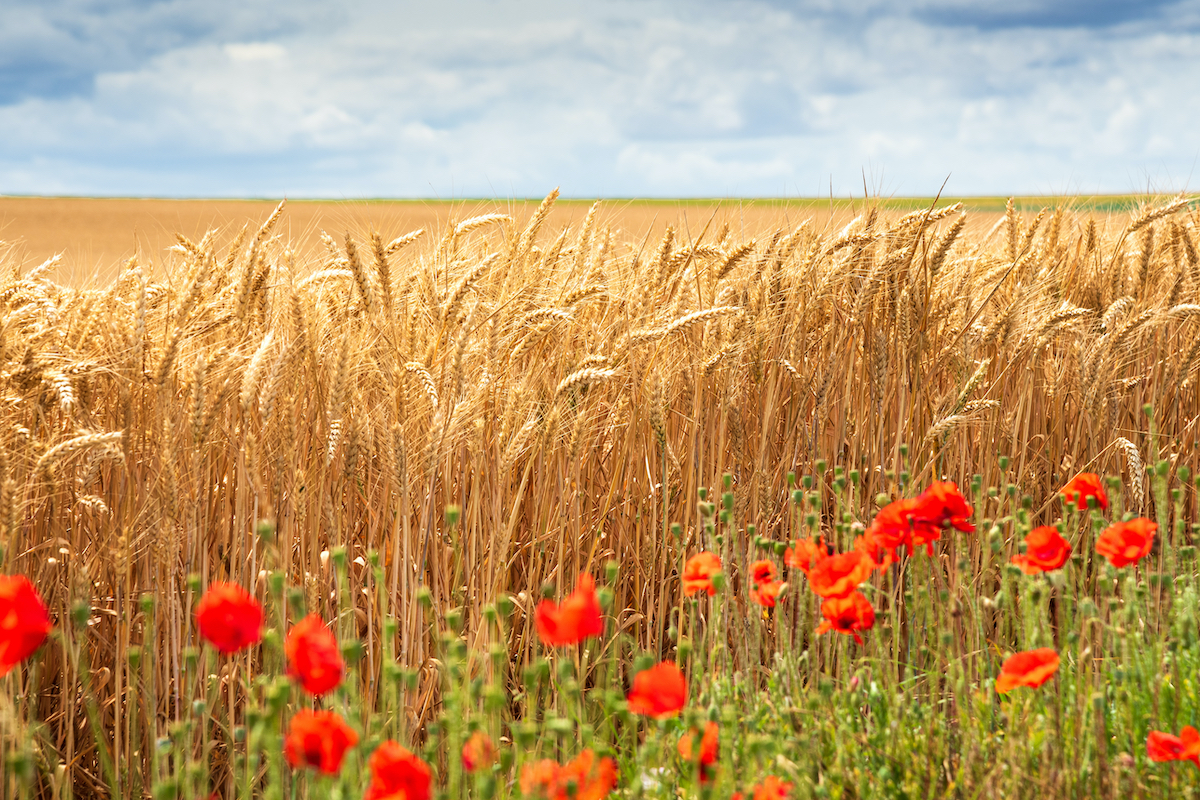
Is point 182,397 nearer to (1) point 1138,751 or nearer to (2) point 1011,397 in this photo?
(1) point 1138,751

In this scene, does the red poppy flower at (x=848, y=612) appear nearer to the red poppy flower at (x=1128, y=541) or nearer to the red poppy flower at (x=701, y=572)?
the red poppy flower at (x=701, y=572)

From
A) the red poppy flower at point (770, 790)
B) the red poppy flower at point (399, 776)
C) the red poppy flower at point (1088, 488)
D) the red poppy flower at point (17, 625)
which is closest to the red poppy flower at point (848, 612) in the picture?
the red poppy flower at point (770, 790)

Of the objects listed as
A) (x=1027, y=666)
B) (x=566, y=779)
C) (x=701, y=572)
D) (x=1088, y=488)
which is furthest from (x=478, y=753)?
(x=1088, y=488)

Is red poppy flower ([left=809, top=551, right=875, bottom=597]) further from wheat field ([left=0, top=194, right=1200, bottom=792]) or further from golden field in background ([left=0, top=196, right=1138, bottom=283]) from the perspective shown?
golden field in background ([left=0, top=196, right=1138, bottom=283])

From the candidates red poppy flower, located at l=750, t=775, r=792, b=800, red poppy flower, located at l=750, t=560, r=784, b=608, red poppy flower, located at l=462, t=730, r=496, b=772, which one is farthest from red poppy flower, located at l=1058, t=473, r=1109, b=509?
red poppy flower, located at l=462, t=730, r=496, b=772

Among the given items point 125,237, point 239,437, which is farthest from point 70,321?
point 125,237

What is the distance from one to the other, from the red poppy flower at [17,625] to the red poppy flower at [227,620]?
0.20 meters

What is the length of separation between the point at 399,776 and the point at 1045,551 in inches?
41.1

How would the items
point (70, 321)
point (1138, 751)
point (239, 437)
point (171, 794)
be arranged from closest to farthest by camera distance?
point (171, 794), point (1138, 751), point (239, 437), point (70, 321)

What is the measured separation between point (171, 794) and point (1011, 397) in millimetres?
2787

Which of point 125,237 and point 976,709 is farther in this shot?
point 125,237

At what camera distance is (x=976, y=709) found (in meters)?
1.54

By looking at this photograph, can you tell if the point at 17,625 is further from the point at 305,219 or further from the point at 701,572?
the point at 305,219

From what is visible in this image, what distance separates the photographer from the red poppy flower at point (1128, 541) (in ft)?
4.39
